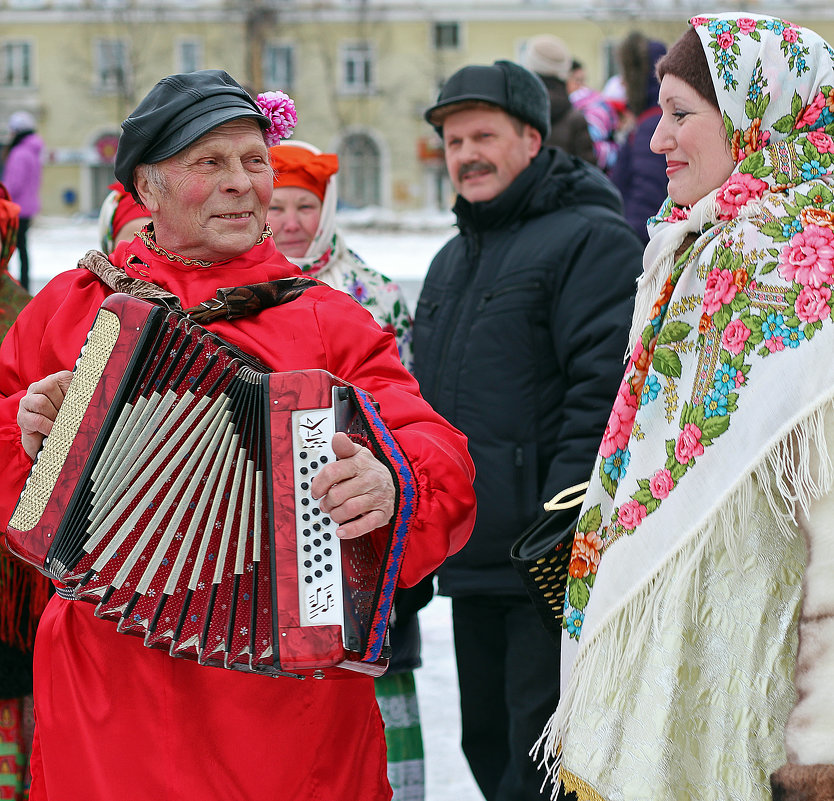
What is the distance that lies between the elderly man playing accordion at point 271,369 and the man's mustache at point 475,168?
1.14m

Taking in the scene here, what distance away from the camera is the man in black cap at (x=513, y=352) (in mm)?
2879

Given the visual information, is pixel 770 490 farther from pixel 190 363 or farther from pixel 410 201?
pixel 410 201

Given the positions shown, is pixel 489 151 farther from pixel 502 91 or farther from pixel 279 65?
pixel 279 65

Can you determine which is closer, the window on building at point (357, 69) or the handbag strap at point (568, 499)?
the handbag strap at point (568, 499)

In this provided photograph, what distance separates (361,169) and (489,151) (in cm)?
3428

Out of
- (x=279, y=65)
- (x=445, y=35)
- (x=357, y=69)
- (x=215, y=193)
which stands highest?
(x=445, y=35)

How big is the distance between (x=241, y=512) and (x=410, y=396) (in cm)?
38

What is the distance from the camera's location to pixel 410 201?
36.2 meters

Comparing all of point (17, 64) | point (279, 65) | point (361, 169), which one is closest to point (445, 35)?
point (361, 169)

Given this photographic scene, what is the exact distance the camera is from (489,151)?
10.4 ft

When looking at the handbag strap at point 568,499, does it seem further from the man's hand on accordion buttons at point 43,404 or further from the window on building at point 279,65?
the window on building at point 279,65

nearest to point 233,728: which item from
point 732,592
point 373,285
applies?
point 732,592

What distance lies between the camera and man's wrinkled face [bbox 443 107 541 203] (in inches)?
124

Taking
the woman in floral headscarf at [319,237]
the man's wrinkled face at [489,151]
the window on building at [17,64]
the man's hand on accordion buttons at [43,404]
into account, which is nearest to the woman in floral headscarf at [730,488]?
the man's hand on accordion buttons at [43,404]
